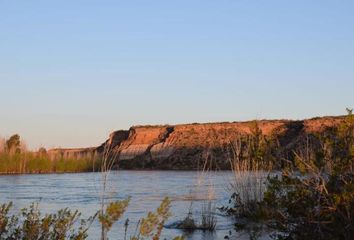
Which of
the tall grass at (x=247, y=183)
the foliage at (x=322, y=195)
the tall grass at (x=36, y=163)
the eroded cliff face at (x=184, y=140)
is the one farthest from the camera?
the eroded cliff face at (x=184, y=140)

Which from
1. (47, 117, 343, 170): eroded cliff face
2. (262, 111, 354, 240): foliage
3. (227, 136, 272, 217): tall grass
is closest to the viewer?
(262, 111, 354, 240): foliage

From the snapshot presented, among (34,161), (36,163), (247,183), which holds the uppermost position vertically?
(34,161)

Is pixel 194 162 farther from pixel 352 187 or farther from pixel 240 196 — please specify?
pixel 352 187

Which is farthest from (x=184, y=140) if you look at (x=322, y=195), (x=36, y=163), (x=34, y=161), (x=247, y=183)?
(x=322, y=195)

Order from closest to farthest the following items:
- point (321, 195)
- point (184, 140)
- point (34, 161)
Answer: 1. point (321, 195)
2. point (34, 161)
3. point (184, 140)

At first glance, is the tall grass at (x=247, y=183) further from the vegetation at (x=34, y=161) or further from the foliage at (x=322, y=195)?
the vegetation at (x=34, y=161)

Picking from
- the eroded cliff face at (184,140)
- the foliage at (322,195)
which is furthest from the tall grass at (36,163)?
the foliage at (322,195)

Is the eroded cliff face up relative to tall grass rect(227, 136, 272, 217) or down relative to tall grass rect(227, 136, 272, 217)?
up

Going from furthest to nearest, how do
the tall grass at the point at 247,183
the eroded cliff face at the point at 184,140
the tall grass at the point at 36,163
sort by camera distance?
the eroded cliff face at the point at 184,140 → the tall grass at the point at 36,163 → the tall grass at the point at 247,183

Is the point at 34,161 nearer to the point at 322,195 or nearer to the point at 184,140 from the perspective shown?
the point at 184,140

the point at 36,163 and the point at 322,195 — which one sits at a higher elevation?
the point at 36,163

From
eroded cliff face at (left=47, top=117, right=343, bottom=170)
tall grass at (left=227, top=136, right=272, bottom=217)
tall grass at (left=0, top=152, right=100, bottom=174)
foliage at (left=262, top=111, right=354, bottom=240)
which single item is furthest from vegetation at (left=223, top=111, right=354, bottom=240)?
eroded cliff face at (left=47, top=117, right=343, bottom=170)

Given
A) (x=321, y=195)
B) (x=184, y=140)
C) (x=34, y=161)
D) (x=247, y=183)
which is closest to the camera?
(x=321, y=195)

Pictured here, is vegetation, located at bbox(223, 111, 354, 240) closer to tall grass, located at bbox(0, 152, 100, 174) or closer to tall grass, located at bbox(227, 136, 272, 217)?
tall grass, located at bbox(227, 136, 272, 217)
